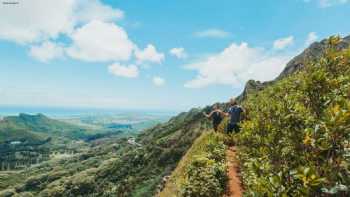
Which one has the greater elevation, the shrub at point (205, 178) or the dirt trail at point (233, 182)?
the shrub at point (205, 178)

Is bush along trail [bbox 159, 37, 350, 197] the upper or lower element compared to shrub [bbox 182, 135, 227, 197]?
upper

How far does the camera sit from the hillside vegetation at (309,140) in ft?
21.6

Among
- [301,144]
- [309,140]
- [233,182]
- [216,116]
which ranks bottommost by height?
[233,182]

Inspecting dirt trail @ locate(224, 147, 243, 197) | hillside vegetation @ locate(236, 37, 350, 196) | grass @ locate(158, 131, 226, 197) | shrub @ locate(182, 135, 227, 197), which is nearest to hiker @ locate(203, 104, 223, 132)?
grass @ locate(158, 131, 226, 197)

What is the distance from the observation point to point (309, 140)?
7.18 metres

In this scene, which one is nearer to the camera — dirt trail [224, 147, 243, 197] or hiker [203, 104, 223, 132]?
dirt trail [224, 147, 243, 197]

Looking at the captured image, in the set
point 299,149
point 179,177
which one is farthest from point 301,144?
point 179,177

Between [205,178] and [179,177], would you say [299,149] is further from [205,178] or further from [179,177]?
[179,177]

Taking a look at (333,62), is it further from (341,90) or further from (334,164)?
(334,164)

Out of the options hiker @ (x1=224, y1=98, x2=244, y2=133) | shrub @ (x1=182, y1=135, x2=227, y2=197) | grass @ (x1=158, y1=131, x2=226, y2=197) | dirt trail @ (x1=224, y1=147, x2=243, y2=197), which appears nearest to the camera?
shrub @ (x1=182, y1=135, x2=227, y2=197)

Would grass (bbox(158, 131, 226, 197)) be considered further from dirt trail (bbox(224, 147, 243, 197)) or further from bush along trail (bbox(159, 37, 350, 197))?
dirt trail (bbox(224, 147, 243, 197))

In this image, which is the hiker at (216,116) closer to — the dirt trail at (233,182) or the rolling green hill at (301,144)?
the rolling green hill at (301,144)

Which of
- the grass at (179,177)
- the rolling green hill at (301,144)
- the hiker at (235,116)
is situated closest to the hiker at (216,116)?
the grass at (179,177)

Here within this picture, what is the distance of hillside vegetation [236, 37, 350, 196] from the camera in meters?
6.57
